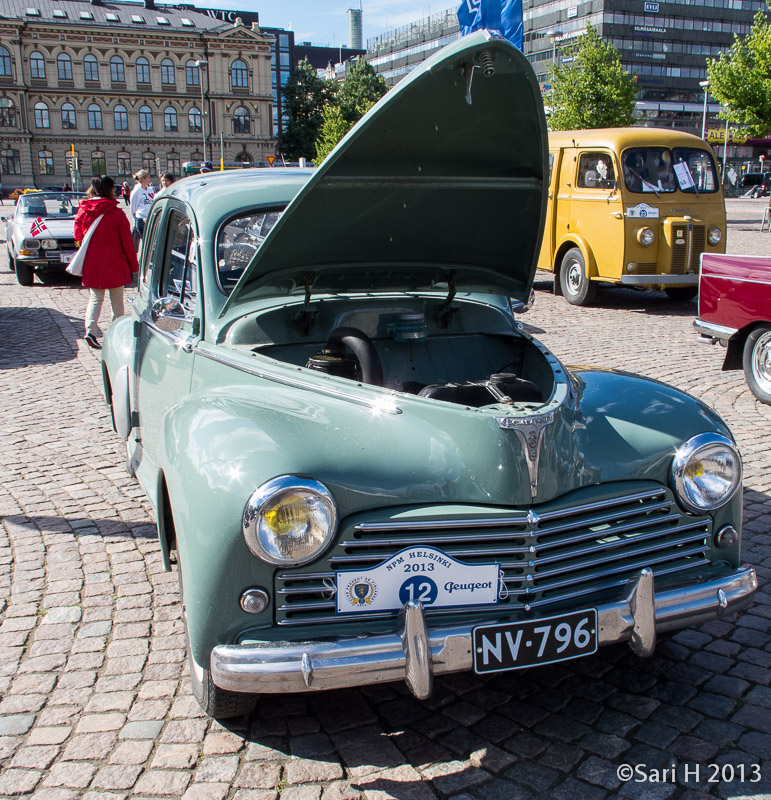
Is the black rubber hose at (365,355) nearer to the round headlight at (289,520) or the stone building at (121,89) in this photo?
the round headlight at (289,520)

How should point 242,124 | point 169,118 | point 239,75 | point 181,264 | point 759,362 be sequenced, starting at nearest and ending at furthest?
1. point 181,264
2. point 759,362
3. point 169,118
4. point 239,75
5. point 242,124

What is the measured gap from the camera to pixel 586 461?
2818mm

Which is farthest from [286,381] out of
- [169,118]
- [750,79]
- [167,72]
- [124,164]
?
[167,72]

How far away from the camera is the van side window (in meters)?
11.8

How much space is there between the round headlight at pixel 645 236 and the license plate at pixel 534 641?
9813mm

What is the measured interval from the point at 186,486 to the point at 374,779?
1088mm

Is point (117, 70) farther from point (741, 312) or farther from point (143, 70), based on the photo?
point (741, 312)

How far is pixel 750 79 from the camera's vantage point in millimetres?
25969

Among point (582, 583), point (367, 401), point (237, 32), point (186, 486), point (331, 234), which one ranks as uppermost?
point (237, 32)

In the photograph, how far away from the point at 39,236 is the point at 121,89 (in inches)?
3207

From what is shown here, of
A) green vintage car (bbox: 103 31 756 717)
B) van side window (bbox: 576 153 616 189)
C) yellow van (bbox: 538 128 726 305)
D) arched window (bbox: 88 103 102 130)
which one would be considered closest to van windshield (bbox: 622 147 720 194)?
yellow van (bbox: 538 128 726 305)

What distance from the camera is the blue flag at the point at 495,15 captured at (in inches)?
435

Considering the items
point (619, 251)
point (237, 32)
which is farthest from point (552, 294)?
point (237, 32)

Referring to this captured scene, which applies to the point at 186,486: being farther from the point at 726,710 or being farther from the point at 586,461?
the point at 726,710
